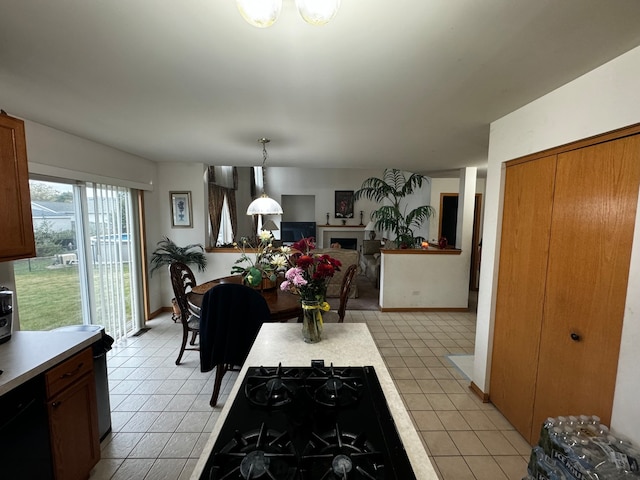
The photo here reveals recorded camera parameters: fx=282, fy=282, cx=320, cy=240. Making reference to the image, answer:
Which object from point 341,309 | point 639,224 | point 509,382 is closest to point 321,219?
point 341,309

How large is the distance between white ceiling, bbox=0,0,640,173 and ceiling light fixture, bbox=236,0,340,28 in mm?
222

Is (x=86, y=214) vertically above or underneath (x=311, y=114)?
underneath

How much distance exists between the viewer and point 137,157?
3738 mm

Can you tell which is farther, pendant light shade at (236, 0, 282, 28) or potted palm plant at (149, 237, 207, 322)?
potted palm plant at (149, 237, 207, 322)

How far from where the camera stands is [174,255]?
412cm

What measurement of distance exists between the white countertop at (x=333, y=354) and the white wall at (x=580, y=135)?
3.76 ft

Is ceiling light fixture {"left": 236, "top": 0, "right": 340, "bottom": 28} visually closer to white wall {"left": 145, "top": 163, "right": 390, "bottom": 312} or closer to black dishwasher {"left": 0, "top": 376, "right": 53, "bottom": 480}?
black dishwasher {"left": 0, "top": 376, "right": 53, "bottom": 480}

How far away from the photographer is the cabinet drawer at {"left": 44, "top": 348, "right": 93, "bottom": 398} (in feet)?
4.51

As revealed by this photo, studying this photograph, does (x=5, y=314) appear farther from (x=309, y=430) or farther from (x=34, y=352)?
(x=309, y=430)

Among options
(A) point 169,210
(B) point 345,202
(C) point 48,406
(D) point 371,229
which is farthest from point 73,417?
(B) point 345,202

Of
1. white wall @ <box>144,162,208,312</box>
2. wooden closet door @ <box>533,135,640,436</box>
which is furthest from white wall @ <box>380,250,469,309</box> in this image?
white wall @ <box>144,162,208,312</box>

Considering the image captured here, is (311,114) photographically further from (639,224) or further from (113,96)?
(639,224)

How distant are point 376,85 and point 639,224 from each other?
1.44 metres

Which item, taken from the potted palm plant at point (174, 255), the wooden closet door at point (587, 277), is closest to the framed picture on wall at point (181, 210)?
the potted palm plant at point (174, 255)
